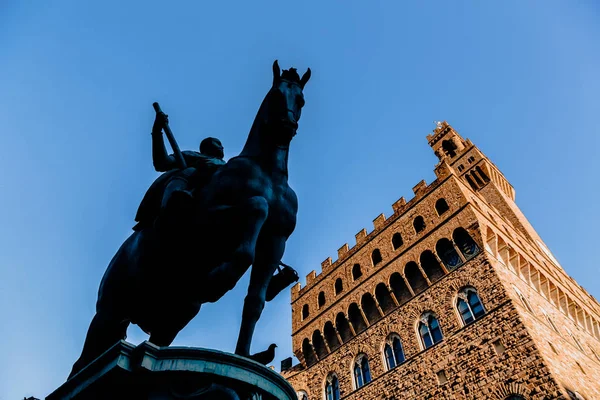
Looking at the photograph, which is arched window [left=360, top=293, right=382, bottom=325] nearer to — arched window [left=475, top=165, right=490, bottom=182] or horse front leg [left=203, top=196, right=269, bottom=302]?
horse front leg [left=203, top=196, right=269, bottom=302]

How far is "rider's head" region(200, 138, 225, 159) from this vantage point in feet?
13.1

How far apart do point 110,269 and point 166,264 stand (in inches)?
22.3

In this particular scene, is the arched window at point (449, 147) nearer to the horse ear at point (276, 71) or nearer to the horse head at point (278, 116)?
the horse ear at point (276, 71)

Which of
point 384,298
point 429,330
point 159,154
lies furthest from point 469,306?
point 159,154

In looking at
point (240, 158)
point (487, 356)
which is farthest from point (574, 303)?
point (240, 158)

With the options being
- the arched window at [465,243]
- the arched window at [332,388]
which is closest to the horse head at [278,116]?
the arched window at [465,243]

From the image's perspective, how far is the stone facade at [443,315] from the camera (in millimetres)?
14117

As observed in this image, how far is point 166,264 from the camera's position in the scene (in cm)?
296

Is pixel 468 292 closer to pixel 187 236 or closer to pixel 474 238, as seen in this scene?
pixel 474 238

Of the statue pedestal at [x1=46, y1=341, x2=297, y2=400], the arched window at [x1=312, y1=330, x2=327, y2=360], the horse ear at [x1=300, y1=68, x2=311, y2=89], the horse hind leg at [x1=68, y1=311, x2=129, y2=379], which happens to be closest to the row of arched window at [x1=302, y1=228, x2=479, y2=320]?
the arched window at [x1=312, y1=330, x2=327, y2=360]

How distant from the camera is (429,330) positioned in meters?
17.2

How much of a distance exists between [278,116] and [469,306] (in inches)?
609

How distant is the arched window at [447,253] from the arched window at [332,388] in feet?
24.9

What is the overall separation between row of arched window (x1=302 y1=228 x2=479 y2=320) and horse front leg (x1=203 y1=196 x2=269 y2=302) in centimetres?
1635
